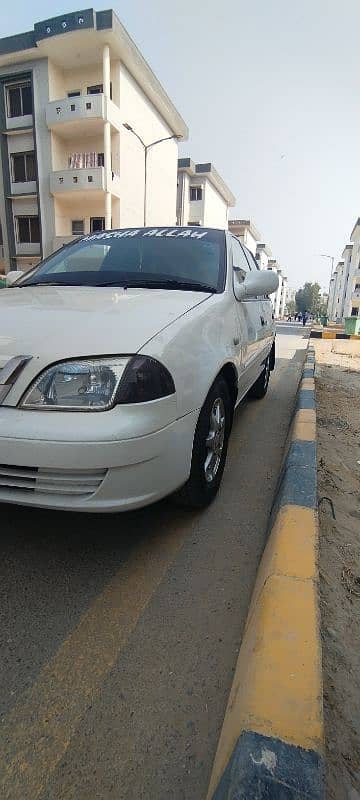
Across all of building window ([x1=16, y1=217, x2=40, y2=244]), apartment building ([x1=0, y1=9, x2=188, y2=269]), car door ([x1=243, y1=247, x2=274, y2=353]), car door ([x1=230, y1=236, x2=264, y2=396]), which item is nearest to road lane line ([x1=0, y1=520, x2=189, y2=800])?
car door ([x1=230, y1=236, x2=264, y2=396])

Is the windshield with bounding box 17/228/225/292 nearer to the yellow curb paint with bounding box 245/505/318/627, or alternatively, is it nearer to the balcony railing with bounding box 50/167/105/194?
the yellow curb paint with bounding box 245/505/318/627

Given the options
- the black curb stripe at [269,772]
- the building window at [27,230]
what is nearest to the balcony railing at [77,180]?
the building window at [27,230]

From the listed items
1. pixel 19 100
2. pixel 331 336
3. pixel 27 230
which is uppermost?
pixel 19 100

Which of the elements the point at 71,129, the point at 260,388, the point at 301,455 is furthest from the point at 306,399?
the point at 71,129

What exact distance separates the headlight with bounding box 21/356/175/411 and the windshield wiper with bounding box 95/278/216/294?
96cm

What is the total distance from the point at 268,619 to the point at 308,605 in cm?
14

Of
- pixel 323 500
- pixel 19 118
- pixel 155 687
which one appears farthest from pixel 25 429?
pixel 19 118

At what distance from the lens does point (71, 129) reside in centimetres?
1944

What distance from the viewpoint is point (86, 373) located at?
5.07 feet

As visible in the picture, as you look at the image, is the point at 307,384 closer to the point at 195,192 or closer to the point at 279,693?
the point at 279,693

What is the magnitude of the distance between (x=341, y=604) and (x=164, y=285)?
1.77m

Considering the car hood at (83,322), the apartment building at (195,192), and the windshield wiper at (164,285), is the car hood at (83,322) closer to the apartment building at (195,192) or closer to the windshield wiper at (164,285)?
the windshield wiper at (164,285)

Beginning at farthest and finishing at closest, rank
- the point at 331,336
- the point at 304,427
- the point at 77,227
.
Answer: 1. the point at 77,227
2. the point at 331,336
3. the point at 304,427

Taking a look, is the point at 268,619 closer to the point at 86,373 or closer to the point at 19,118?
the point at 86,373
